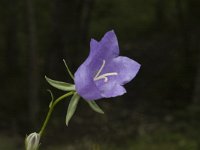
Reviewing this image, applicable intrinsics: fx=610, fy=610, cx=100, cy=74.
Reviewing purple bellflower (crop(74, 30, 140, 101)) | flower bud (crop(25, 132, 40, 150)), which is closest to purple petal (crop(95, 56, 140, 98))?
purple bellflower (crop(74, 30, 140, 101))

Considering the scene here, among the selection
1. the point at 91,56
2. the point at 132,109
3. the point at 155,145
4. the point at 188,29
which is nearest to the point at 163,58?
the point at 188,29

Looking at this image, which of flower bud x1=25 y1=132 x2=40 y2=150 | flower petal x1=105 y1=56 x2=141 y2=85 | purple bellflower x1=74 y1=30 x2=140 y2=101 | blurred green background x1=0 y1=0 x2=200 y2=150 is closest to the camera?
flower bud x1=25 y1=132 x2=40 y2=150

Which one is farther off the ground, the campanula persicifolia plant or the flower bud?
the campanula persicifolia plant

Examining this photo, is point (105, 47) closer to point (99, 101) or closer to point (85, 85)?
point (85, 85)

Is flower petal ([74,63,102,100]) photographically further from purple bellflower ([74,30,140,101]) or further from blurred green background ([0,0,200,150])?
blurred green background ([0,0,200,150])

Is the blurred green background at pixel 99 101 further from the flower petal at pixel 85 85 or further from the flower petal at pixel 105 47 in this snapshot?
the flower petal at pixel 85 85

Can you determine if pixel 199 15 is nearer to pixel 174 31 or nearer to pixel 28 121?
pixel 174 31
